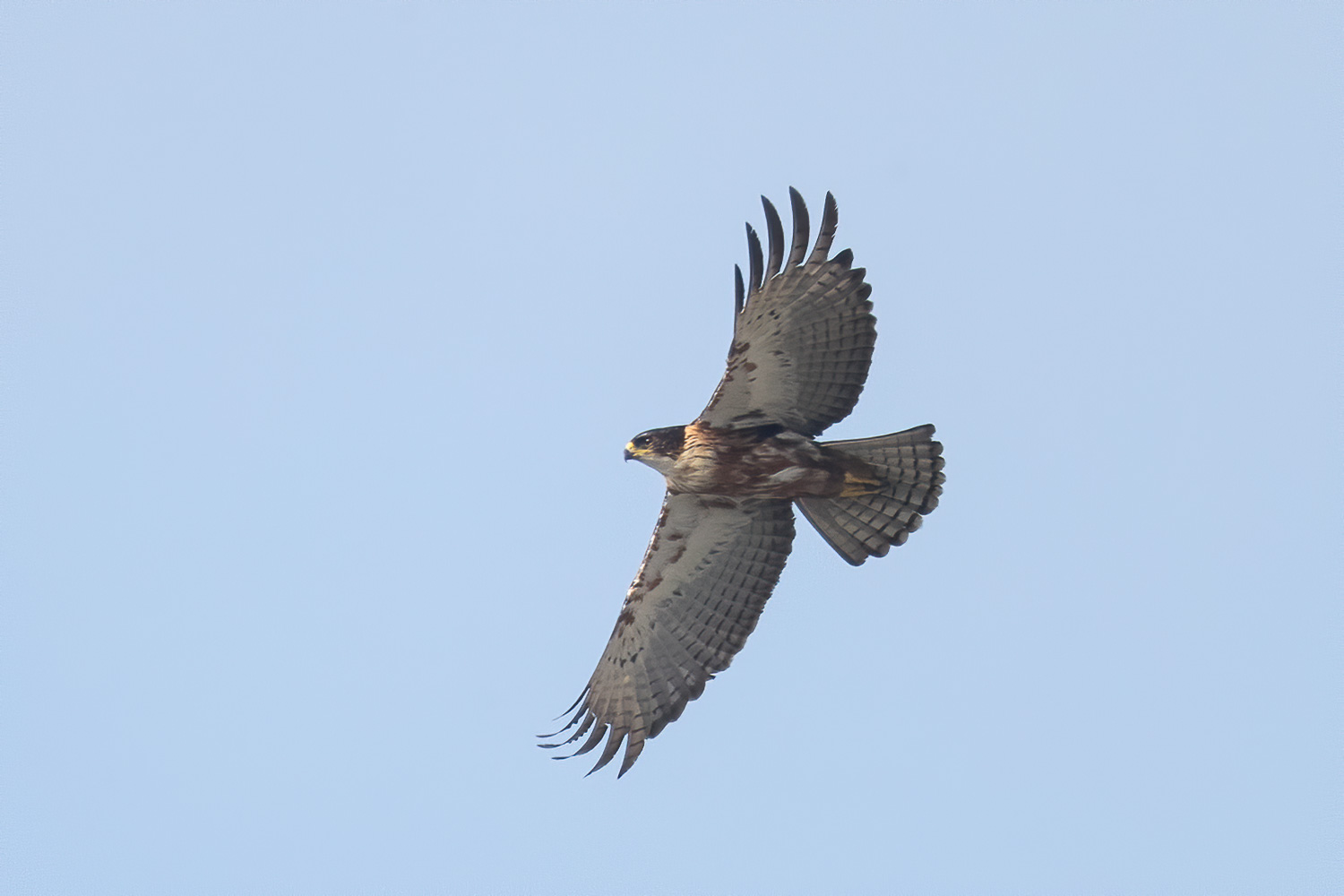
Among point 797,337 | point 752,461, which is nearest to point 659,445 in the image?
point 752,461

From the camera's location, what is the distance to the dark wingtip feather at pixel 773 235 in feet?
37.8

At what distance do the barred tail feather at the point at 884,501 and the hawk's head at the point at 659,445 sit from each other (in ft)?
4.27

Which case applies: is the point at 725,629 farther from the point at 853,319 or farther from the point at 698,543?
the point at 853,319

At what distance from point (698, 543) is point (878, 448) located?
1.90m

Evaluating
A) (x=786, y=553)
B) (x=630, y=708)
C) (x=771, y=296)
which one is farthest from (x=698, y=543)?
(x=771, y=296)

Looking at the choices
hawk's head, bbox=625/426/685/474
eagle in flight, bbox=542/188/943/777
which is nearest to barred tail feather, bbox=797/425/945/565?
eagle in flight, bbox=542/188/943/777

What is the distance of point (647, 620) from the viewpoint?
13.1 m

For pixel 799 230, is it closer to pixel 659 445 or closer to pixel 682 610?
pixel 659 445

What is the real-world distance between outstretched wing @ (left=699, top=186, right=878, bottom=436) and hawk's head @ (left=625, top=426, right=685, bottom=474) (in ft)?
1.15

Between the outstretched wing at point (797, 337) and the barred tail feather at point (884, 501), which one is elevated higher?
the outstretched wing at point (797, 337)

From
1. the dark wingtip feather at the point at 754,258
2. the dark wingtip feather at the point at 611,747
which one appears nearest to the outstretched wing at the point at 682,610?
the dark wingtip feather at the point at 611,747

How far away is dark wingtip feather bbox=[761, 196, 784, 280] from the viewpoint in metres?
11.5

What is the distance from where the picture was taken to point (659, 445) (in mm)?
12156

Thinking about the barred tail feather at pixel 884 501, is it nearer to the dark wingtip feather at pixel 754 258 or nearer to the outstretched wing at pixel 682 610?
the outstretched wing at pixel 682 610
